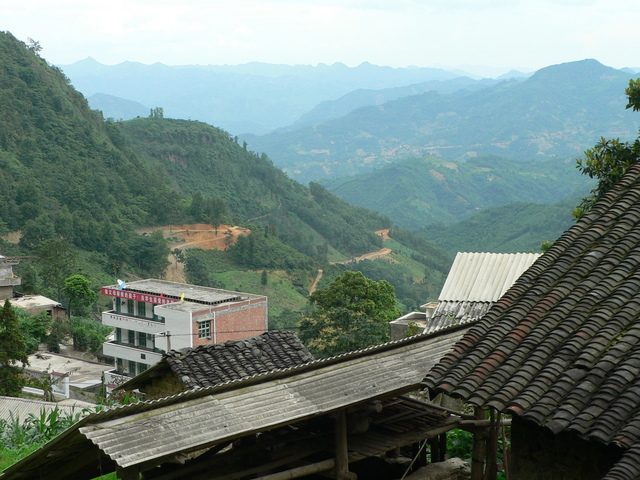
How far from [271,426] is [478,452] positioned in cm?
210

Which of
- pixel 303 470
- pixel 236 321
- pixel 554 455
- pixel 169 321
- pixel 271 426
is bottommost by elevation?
pixel 236 321

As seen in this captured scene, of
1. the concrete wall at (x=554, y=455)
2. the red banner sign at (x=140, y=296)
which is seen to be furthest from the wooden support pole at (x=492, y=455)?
the red banner sign at (x=140, y=296)

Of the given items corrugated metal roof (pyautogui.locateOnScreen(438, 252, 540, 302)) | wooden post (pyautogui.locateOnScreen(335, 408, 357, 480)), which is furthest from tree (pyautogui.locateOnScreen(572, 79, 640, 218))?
wooden post (pyautogui.locateOnScreen(335, 408, 357, 480))

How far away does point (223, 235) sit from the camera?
6756cm

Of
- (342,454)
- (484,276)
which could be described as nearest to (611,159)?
(484,276)

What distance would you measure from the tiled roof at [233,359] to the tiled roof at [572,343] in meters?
4.75

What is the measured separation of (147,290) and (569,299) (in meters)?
32.4

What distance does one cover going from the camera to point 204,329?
30906 millimetres

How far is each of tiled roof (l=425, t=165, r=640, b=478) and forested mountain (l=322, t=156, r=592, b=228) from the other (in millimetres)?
144002

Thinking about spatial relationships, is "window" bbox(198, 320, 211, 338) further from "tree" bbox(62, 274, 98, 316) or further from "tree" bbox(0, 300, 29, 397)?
"tree" bbox(62, 274, 98, 316)

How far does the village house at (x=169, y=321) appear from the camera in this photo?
101 ft

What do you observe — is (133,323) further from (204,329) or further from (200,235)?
(200,235)

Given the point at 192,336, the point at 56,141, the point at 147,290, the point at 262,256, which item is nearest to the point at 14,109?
the point at 56,141

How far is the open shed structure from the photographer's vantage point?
203 inches
